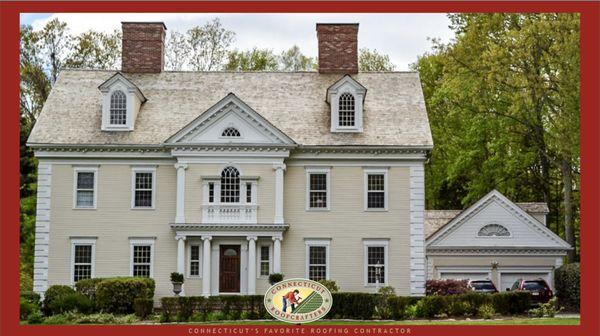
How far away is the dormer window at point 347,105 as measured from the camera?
39281 millimetres

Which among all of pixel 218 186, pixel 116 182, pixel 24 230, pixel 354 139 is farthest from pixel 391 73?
pixel 24 230

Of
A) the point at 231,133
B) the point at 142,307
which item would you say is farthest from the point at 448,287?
the point at 142,307

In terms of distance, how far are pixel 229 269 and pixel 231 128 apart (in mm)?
5937

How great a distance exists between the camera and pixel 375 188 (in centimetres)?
3872

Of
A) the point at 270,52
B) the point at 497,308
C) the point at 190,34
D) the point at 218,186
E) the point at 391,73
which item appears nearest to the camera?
the point at 497,308

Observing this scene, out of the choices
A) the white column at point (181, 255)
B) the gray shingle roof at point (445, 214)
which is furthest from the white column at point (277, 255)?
the gray shingle roof at point (445, 214)

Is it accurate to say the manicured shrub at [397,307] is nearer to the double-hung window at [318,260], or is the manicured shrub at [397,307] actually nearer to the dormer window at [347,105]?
the double-hung window at [318,260]

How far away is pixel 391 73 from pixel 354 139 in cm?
568

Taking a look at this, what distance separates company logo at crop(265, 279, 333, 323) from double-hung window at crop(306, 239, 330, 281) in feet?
42.4

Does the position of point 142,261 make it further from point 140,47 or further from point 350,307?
point 350,307

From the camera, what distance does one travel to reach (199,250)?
125 feet

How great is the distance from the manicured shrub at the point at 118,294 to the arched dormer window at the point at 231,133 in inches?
294

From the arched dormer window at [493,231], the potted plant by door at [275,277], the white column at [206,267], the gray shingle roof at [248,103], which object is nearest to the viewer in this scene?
the potted plant by door at [275,277]

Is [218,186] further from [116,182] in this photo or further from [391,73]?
[391,73]
